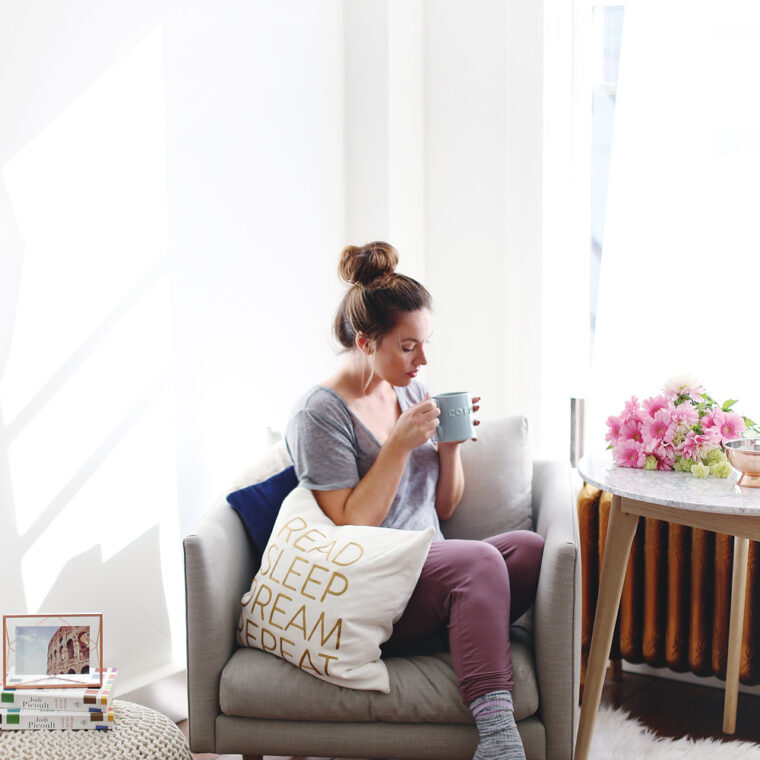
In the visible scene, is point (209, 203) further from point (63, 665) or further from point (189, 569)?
point (63, 665)

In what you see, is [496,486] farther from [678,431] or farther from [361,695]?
[361,695]

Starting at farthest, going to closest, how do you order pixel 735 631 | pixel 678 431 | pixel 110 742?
pixel 735 631
pixel 678 431
pixel 110 742

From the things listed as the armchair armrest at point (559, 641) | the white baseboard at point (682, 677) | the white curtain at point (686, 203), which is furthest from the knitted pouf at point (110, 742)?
the white curtain at point (686, 203)

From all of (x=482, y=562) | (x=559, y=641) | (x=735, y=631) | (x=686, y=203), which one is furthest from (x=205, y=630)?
(x=686, y=203)

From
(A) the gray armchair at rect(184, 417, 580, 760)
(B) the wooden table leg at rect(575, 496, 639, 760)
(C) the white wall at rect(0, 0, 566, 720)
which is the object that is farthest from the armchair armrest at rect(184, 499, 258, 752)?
(B) the wooden table leg at rect(575, 496, 639, 760)

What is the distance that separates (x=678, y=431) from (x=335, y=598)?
2.54ft

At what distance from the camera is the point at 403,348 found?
5.71 ft

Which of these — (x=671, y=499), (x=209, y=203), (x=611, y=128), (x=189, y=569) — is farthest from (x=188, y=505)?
(x=611, y=128)

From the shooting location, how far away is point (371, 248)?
5.93 ft

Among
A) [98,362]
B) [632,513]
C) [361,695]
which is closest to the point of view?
[361,695]

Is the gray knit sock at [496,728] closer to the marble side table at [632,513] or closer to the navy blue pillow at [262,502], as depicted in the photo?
the marble side table at [632,513]

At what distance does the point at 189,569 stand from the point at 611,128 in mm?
1790

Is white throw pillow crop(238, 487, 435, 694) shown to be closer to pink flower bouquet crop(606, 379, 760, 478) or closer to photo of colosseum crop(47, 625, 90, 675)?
photo of colosseum crop(47, 625, 90, 675)

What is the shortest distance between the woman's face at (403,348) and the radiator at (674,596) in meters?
0.77
